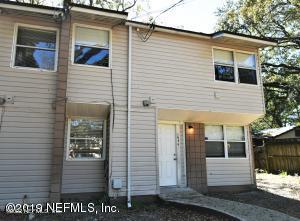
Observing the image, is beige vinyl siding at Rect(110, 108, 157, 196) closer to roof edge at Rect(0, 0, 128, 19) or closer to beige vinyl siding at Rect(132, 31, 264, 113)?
beige vinyl siding at Rect(132, 31, 264, 113)

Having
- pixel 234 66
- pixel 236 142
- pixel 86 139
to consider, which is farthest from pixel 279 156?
pixel 86 139

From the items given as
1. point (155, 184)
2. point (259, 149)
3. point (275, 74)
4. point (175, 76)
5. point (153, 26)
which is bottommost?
point (155, 184)

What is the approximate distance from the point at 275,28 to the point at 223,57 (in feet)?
33.2

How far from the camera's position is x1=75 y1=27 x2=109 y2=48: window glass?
8.98 meters

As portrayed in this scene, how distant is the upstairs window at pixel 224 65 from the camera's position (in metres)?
10.6

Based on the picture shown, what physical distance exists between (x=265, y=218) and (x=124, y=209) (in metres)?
3.74

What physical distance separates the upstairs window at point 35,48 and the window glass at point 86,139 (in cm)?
202

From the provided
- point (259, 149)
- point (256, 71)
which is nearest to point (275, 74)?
point (259, 149)

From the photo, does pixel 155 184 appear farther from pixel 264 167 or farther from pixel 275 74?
pixel 275 74

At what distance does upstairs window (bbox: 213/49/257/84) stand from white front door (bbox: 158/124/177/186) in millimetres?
2758

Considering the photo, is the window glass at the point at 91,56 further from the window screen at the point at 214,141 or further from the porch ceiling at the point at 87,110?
the window screen at the point at 214,141

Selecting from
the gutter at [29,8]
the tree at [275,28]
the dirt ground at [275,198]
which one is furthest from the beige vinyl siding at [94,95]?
the tree at [275,28]

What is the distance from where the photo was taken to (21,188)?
25.3 feet

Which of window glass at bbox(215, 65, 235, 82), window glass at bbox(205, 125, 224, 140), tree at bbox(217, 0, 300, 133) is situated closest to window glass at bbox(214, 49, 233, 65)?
window glass at bbox(215, 65, 235, 82)
